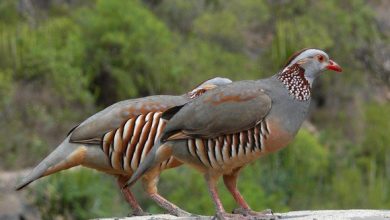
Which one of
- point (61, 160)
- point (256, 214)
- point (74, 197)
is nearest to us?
point (256, 214)

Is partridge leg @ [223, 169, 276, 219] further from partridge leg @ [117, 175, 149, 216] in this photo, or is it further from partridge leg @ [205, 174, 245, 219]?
partridge leg @ [117, 175, 149, 216]

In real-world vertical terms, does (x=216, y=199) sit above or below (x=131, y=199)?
above

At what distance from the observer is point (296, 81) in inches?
338

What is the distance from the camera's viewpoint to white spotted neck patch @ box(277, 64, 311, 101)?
28.0 feet

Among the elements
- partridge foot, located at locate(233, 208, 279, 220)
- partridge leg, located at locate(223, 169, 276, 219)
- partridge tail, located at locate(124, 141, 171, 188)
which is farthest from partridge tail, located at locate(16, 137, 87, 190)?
partridge foot, located at locate(233, 208, 279, 220)

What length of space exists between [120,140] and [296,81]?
2245mm

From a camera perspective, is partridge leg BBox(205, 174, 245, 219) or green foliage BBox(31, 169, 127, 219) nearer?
partridge leg BBox(205, 174, 245, 219)

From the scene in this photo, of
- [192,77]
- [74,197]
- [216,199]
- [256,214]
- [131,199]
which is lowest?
[192,77]

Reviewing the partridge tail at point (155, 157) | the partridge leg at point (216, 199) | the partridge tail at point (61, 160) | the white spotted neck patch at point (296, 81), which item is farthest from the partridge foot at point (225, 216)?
the partridge tail at point (61, 160)

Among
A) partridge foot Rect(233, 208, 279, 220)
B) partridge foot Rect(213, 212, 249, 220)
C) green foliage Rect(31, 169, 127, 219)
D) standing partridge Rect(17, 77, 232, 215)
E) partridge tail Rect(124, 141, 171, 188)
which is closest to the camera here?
partridge foot Rect(213, 212, 249, 220)

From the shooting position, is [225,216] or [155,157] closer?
[225,216]

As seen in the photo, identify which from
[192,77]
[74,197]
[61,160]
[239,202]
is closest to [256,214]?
[239,202]

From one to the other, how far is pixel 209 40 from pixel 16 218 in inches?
1135

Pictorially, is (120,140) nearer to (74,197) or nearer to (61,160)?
(61,160)
